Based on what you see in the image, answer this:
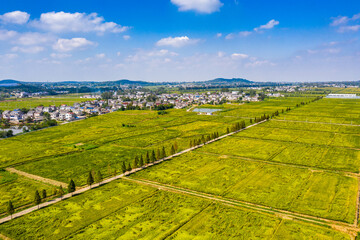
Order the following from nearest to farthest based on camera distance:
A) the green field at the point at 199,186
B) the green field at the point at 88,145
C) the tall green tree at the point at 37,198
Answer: the green field at the point at 199,186
the tall green tree at the point at 37,198
the green field at the point at 88,145

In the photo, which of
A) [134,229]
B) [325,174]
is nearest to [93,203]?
[134,229]

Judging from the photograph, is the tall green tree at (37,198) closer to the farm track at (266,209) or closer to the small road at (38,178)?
the small road at (38,178)

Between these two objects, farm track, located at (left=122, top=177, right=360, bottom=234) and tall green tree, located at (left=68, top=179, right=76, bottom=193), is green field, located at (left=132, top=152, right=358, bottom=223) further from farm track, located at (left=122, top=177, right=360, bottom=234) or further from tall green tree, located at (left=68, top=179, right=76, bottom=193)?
tall green tree, located at (left=68, top=179, right=76, bottom=193)

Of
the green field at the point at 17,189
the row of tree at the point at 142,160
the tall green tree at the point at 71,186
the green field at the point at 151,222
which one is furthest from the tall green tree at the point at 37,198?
the row of tree at the point at 142,160

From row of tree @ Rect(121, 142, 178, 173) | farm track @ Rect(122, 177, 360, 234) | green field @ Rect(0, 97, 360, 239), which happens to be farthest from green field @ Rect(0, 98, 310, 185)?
farm track @ Rect(122, 177, 360, 234)

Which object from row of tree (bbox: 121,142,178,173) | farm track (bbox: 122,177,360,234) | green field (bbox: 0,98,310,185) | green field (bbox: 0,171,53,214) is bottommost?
farm track (bbox: 122,177,360,234)

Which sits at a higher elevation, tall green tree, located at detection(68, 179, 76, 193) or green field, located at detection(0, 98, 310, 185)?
tall green tree, located at detection(68, 179, 76, 193)

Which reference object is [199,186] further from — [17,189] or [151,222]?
[17,189]

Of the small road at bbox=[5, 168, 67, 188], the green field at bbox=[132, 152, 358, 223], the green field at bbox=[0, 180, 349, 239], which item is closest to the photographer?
the green field at bbox=[0, 180, 349, 239]
